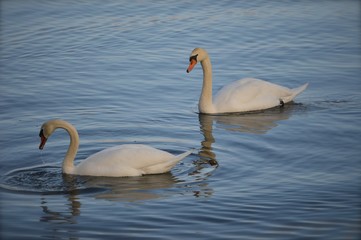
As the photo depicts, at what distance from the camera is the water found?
382 inches

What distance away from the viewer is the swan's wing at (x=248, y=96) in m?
14.5

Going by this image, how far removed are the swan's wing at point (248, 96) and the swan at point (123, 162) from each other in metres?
3.44

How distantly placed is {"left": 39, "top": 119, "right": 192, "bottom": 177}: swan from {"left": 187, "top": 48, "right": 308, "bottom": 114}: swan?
3.43m

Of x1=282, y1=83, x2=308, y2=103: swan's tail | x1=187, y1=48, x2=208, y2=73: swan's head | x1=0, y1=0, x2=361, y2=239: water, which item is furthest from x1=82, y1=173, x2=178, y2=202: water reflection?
x1=282, y1=83, x2=308, y2=103: swan's tail

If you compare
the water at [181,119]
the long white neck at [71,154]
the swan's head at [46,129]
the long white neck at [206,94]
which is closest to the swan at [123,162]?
the long white neck at [71,154]

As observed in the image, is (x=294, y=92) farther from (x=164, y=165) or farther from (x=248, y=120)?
(x=164, y=165)

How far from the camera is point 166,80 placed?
16.3 meters

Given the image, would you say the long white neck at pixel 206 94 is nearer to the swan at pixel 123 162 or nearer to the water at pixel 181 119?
the water at pixel 181 119

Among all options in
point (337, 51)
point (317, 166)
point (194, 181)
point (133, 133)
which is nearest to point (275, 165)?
point (317, 166)

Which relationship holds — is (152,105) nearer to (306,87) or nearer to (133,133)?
(133,133)

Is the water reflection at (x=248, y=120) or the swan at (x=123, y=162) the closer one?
the swan at (x=123, y=162)

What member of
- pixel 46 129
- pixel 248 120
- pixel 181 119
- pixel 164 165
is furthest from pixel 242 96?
pixel 46 129

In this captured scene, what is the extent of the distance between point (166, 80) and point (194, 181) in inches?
222

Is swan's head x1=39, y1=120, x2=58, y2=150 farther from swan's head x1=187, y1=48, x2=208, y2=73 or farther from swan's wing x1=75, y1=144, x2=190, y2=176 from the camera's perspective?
swan's head x1=187, y1=48, x2=208, y2=73
